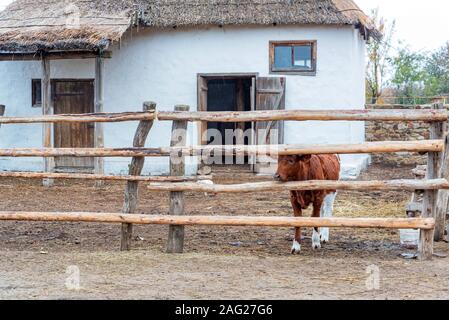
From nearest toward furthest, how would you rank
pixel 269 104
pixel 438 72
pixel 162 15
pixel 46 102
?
pixel 46 102, pixel 269 104, pixel 162 15, pixel 438 72

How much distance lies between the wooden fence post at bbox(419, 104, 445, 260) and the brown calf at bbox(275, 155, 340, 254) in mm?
1074

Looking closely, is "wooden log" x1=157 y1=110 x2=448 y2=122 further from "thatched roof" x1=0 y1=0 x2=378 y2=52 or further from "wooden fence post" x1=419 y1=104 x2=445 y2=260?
"thatched roof" x1=0 y1=0 x2=378 y2=52

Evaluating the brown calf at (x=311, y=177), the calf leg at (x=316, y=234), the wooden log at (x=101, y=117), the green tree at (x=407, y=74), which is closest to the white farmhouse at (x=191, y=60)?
the wooden log at (x=101, y=117)

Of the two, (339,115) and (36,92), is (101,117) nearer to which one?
(339,115)

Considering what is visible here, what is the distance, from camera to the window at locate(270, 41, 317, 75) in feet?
46.9

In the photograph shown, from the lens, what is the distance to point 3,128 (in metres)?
15.8

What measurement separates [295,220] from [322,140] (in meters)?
7.68

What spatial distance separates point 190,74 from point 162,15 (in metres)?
1.34

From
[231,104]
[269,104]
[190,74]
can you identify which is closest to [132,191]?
[269,104]

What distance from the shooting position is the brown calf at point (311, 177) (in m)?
6.86

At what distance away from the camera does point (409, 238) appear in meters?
7.64

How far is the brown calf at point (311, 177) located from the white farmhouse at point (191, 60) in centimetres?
631

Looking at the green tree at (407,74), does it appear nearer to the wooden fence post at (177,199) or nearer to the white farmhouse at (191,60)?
the white farmhouse at (191,60)

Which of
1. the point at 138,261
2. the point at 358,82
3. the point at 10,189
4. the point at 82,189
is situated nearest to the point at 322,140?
the point at 358,82
